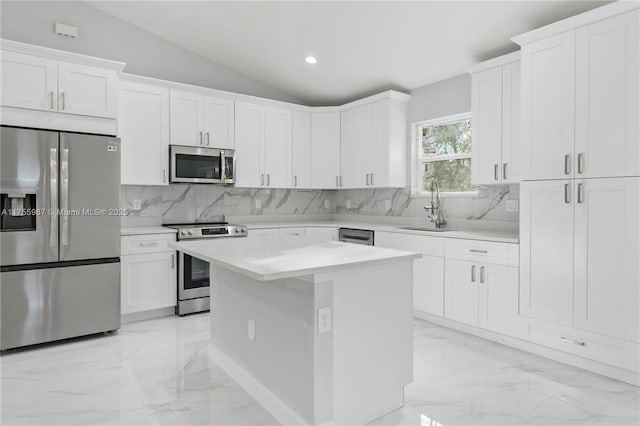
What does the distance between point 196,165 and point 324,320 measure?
2927 millimetres

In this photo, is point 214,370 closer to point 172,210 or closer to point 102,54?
point 172,210

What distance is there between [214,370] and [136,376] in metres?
0.52

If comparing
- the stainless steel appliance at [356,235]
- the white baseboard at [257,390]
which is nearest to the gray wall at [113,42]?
the stainless steel appliance at [356,235]

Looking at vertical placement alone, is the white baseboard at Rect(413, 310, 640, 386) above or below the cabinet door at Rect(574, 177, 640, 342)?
below

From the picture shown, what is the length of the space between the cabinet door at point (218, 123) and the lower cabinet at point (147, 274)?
4.02 feet

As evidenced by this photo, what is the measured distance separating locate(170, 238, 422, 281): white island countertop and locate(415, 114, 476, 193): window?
2.25 m

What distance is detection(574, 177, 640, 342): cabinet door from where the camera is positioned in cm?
248

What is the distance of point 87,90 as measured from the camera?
133 inches

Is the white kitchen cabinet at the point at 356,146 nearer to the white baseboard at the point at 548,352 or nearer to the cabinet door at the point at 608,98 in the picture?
the white baseboard at the point at 548,352

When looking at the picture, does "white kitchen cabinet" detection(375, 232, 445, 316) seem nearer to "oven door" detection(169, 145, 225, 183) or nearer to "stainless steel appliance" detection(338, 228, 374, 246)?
"stainless steel appliance" detection(338, 228, 374, 246)

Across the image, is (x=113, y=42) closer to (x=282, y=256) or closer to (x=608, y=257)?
(x=282, y=256)

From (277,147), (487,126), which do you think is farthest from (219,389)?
(277,147)

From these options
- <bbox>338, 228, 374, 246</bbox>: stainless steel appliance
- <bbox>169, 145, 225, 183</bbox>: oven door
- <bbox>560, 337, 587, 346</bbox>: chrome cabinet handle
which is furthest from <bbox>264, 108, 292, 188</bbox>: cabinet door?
<bbox>560, 337, 587, 346</bbox>: chrome cabinet handle

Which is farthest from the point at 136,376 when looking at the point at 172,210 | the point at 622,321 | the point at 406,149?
the point at 406,149
